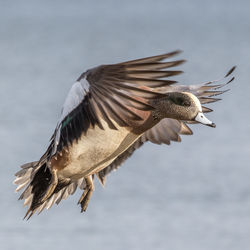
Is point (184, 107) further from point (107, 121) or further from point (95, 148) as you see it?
point (107, 121)

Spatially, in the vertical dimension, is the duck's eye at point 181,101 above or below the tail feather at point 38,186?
above

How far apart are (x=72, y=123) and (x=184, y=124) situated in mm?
1234

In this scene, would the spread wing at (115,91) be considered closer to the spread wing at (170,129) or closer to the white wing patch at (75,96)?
the white wing patch at (75,96)

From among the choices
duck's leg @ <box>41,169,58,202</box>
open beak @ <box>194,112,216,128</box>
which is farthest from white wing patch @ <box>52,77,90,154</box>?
open beak @ <box>194,112,216,128</box>

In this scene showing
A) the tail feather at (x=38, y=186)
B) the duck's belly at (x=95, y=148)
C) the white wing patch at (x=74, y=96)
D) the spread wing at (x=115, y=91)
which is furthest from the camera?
the tail feather at (x=38, y=186)

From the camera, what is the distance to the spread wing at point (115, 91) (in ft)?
12.5

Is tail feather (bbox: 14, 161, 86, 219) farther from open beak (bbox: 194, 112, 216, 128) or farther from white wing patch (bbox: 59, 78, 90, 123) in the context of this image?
open beak (bbox: 194, 112, 216, 128)

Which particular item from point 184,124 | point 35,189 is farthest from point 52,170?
point 184,124

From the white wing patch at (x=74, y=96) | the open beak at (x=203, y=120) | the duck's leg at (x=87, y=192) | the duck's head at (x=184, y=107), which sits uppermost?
the white wing patch at (x=74, y=96)

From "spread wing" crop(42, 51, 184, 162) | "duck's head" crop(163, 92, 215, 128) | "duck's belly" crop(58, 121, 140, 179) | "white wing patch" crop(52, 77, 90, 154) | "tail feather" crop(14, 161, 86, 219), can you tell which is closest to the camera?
"spread wing" crop(42, 51, 184, 162)

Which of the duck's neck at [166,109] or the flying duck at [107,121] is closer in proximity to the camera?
the flying duck at [107,121]

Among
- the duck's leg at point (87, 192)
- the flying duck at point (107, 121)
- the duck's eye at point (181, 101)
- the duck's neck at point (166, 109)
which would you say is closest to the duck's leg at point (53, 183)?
the flying duck at point (107, 121)

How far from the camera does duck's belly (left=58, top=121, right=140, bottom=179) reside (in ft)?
14.4

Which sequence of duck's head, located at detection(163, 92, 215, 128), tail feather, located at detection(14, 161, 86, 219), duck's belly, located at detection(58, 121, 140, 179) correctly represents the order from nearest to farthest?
duck's belly, located at detection(58, 121, 140, 179) → duck's head, located at detection(163, 92, 215, 128) → tail feather, located at detection(14, 161, 86, 219)
